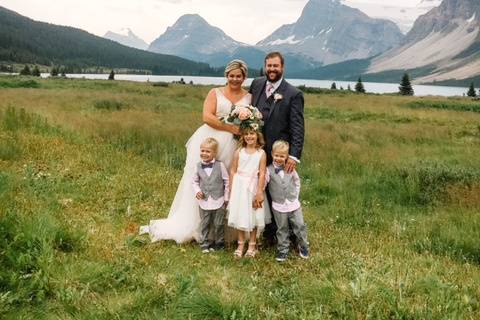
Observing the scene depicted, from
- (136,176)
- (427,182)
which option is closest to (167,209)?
(136,176)

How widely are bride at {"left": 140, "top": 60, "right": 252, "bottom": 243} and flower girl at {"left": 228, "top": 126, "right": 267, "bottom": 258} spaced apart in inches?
14.2

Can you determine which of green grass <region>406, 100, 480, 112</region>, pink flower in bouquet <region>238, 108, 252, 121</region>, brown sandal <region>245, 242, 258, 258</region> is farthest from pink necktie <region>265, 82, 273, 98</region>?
green grass <region>406, 100, 480, 112</region>

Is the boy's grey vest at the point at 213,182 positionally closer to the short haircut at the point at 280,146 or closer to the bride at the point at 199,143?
the bride at the point at 199,143

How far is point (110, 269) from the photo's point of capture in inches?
219

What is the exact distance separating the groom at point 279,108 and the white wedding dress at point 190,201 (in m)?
0.32

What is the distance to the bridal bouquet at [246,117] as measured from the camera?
6.30m

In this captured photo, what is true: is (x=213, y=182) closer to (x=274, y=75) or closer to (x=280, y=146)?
(x=280, y=146)

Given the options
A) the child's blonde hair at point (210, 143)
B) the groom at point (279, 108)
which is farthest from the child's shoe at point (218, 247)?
the groom at point (279, 108)

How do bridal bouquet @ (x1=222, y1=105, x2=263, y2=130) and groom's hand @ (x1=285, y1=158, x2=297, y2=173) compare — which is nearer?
bridal bouquet @ (x1=222, y1=105, x2=263, y2=130)

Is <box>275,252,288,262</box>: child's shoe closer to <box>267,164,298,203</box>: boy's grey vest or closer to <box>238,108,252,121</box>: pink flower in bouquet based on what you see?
<box>267,164,298,203</box>: boy's grey vest

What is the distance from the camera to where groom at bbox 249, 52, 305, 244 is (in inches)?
255

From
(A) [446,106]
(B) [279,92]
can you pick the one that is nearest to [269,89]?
(B) [279,92]

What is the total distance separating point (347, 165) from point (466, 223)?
5.27m

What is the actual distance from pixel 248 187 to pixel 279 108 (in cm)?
115
